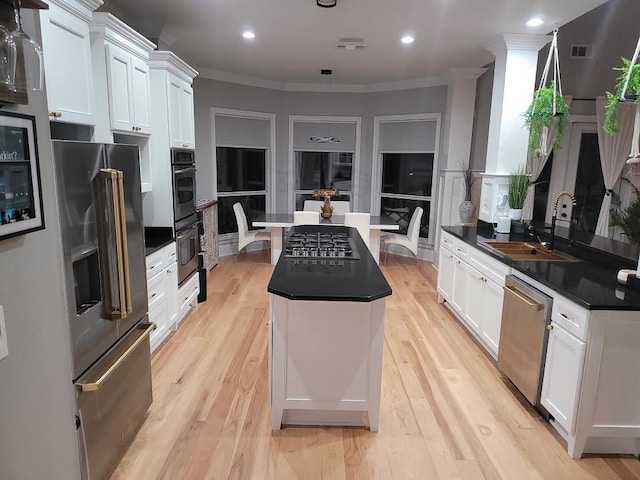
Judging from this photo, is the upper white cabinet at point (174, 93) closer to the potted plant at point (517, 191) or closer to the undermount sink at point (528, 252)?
the undermount sink at point (528, 252)

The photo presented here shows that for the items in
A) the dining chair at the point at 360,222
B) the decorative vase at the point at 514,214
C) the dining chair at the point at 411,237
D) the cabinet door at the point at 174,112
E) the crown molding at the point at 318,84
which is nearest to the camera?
the cabinet door at the point at 174,112

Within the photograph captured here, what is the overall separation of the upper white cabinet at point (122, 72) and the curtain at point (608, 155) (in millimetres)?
5455

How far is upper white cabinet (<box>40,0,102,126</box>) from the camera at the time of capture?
85.1 inches

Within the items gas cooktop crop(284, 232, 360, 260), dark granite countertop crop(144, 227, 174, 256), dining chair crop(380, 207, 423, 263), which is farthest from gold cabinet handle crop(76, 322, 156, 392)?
dining chair crop(380, 207, 423, 263)

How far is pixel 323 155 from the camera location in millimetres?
7410

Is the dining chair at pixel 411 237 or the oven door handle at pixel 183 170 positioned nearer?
the oven door handle at pixel 183 170

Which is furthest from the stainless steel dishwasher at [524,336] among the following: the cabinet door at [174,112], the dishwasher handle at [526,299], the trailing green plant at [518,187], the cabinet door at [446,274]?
the cabinet door at [174,112]

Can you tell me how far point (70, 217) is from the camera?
5.60ft

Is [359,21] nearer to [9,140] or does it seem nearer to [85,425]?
[9,140]

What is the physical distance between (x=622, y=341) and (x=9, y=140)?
2754mm

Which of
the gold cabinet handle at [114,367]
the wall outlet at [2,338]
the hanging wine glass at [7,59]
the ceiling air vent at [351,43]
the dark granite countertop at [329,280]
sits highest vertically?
the ceiling air vent at [351,43]

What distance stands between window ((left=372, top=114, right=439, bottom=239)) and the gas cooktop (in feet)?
11.4

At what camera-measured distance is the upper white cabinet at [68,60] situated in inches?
85.1

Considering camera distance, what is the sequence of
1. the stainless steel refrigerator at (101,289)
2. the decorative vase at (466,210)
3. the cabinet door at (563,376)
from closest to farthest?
the stainless steel refrigerator at (101,289), the cabinet door at (563,376), the decorative vase at (466,210)
